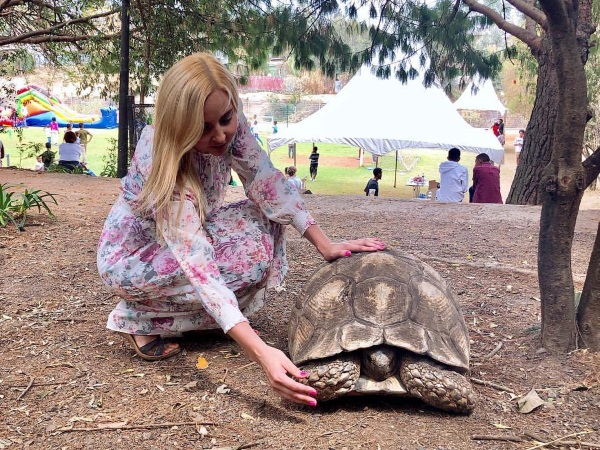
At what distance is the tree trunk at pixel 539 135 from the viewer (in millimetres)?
8023

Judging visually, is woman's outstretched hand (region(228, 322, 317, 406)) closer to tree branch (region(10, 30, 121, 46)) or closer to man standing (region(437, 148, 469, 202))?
man standing (region(437, 148, 469, 202))

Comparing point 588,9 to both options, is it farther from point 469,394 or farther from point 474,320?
point 469,394

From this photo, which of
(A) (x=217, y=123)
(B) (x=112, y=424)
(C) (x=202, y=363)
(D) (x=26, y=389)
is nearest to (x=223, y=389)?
(C) (x=202, y=363)

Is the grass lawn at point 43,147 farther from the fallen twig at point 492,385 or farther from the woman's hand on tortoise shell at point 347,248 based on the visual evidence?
the fallen twig at point 492,385

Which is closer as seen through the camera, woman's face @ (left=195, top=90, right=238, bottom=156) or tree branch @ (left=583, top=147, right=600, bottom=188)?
woman's face @ (left=195, top=90, right=238, bottom=156)

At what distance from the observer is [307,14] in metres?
7.63

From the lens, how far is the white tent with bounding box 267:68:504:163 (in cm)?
1254

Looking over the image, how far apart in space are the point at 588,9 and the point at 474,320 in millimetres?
5395

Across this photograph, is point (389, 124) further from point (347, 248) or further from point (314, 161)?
point (347, 248)

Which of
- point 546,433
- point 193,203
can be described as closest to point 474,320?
point 546,433

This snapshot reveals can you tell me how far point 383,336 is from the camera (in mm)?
2227

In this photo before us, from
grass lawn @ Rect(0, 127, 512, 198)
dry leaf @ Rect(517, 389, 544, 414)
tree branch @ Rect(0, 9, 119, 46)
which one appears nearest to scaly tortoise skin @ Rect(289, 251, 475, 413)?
dry leaf @ Rect(517, 389, 544, 414)

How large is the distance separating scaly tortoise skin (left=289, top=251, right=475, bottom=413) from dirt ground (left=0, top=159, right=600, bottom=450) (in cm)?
11

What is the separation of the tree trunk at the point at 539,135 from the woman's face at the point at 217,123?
650cm
